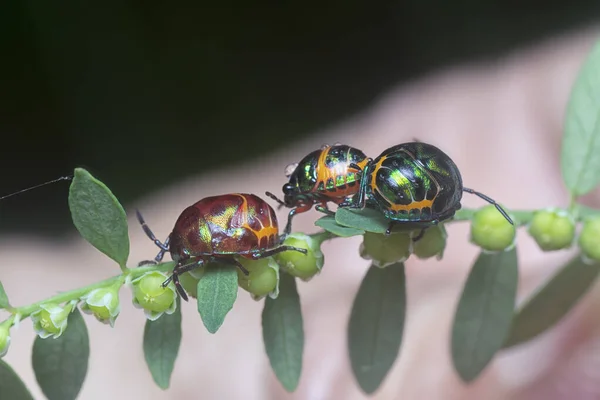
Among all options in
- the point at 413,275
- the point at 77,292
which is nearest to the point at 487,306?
the point at 77,292

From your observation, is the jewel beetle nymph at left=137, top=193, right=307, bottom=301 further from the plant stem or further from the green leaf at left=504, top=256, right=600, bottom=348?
the green leaf at left=504, top=256, right=600, bottom=348

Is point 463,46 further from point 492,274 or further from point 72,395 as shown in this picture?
point 72,395

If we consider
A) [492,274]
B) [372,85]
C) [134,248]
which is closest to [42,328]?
[492,274]

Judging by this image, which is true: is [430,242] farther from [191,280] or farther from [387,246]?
[191,280]

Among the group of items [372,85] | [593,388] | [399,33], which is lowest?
[593,388]

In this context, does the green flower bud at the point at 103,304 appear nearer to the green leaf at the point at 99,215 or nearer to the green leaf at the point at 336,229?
the green leaf at the point at 99,215

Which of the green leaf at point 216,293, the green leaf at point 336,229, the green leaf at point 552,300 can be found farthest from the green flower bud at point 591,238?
the green leaf at point 216,293
